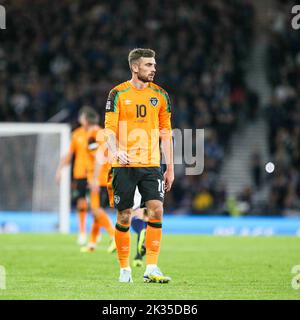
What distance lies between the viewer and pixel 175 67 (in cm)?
2736

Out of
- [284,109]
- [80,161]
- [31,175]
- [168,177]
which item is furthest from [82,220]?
[284,109]

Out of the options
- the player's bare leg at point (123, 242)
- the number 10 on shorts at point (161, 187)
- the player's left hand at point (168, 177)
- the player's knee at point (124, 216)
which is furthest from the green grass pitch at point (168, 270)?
the player's left hand at point (168, 177)

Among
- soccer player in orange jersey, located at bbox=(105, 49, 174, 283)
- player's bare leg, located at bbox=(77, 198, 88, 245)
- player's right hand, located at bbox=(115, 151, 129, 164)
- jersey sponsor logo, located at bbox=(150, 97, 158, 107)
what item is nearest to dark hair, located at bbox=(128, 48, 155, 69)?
soccer player in orange jersey, located at bbox=(105, 49, 174, 283)

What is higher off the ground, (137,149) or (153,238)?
Result: (137,149)

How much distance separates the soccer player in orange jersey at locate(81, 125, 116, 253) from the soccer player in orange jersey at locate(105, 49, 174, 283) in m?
5.56

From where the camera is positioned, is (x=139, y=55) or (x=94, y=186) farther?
(x=94, y=186)

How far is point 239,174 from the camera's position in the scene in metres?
27.2

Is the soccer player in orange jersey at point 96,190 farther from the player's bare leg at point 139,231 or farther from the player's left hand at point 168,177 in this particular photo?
the player's left hand at point 168,177

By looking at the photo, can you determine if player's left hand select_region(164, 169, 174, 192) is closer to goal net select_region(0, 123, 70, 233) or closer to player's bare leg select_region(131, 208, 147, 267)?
player's bare leg select_region(131, 208, 147, 267)

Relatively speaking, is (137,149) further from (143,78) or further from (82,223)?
(82,223)

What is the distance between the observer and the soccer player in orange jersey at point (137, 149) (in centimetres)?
987

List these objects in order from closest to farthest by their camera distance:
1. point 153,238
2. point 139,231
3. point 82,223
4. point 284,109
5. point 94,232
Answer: point 153,238, point 139,231, point 94,232, point 82,223, point 284,109

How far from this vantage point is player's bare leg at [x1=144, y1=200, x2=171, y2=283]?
9.91 meters

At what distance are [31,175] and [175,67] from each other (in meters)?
6.69
